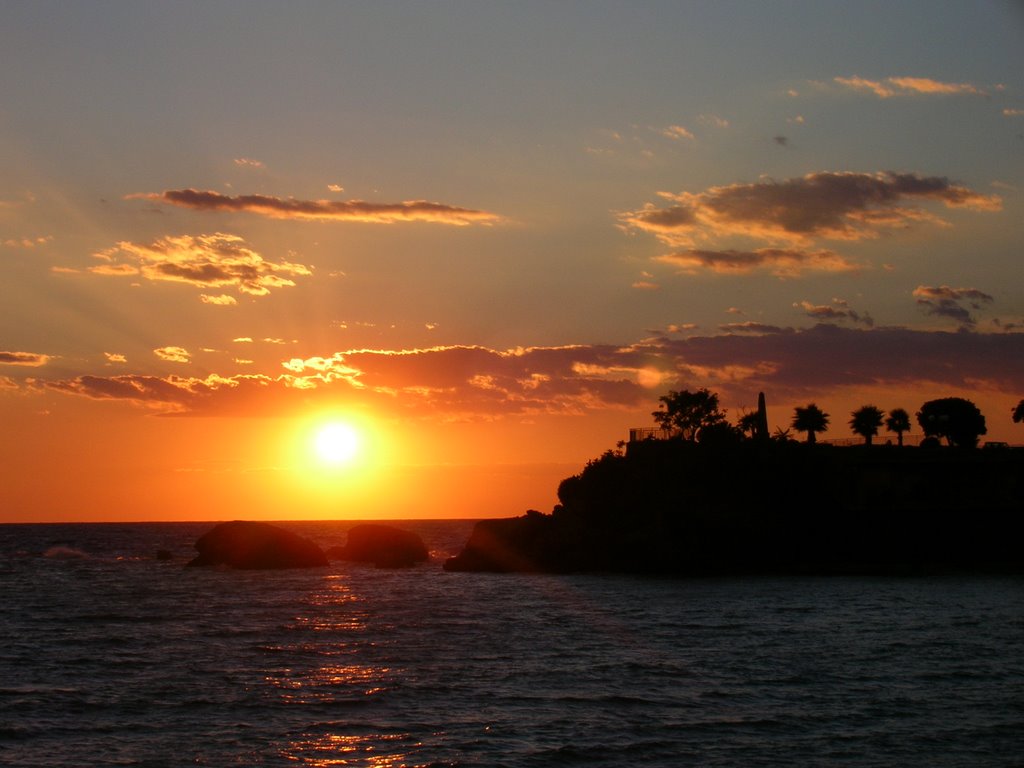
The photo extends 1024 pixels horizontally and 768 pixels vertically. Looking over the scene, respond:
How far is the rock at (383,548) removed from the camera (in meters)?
111

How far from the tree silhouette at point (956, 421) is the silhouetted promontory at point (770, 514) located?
36546 millimetres

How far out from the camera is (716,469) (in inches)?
3858

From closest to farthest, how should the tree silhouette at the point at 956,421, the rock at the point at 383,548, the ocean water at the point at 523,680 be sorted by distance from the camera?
the ocean water at the point at 523,680
the rock at the point at 383,548
the tree silhouette at the point at 956,421

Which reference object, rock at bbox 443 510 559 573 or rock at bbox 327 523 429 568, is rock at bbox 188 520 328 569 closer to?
rock at bbox 327 523 429 568

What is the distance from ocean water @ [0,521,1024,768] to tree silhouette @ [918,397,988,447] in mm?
76571

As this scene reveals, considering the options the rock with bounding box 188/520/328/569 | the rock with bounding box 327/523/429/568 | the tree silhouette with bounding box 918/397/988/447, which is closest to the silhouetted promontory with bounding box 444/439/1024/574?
the rock with bounding box 327/523/429/568

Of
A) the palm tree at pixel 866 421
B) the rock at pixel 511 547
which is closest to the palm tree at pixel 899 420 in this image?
the palm tree at pixel 866 421

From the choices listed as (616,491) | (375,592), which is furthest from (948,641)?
(616,491)

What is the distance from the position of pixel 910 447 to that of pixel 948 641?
216 ft

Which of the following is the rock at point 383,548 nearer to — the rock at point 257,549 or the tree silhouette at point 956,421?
the rock at point 257,549

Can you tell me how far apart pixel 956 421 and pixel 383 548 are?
7477 centimetres

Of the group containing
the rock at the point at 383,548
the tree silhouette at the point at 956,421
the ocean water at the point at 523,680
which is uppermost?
the tree silhouette at the point at 956,421

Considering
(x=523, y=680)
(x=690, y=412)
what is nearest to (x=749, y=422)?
(x=690, y=412)

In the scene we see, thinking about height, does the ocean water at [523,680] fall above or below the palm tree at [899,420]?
below
